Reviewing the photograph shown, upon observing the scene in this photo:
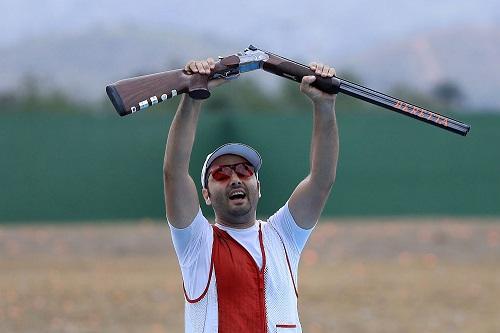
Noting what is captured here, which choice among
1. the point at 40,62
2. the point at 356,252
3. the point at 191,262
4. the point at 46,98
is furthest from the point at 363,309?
the point at 40,62

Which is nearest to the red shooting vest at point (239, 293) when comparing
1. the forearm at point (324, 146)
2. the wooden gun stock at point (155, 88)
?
the forearm at point (324, 146)

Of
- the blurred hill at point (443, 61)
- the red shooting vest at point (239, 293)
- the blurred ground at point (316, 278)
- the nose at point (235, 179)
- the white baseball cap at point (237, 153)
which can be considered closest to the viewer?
the red shooting vest at point (239, 293)

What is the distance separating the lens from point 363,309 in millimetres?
12797

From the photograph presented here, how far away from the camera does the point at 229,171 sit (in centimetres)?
525

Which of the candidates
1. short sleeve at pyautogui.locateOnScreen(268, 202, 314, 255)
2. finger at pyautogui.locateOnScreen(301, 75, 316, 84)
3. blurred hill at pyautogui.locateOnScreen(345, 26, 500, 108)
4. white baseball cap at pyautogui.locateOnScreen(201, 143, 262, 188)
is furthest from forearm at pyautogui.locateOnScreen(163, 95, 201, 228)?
blurred hill at pyautogui.locateOnScreen(345, 26, 500, 108)

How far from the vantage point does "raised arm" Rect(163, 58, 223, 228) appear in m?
5.08

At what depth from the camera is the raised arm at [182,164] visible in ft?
16.7

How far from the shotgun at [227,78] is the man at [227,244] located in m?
0.06

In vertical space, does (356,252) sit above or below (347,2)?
below

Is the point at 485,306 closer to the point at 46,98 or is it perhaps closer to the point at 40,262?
the point at 40,262

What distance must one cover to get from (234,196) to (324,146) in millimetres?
527

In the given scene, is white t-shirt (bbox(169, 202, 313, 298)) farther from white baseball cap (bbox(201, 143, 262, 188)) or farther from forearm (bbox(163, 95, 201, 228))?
white baseball cap (bbox(201, 143, 262, 188))

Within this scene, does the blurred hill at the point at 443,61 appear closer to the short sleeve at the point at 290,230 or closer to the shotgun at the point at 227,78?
the shotgun at the point at 227,78

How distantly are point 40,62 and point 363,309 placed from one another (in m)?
94.6
